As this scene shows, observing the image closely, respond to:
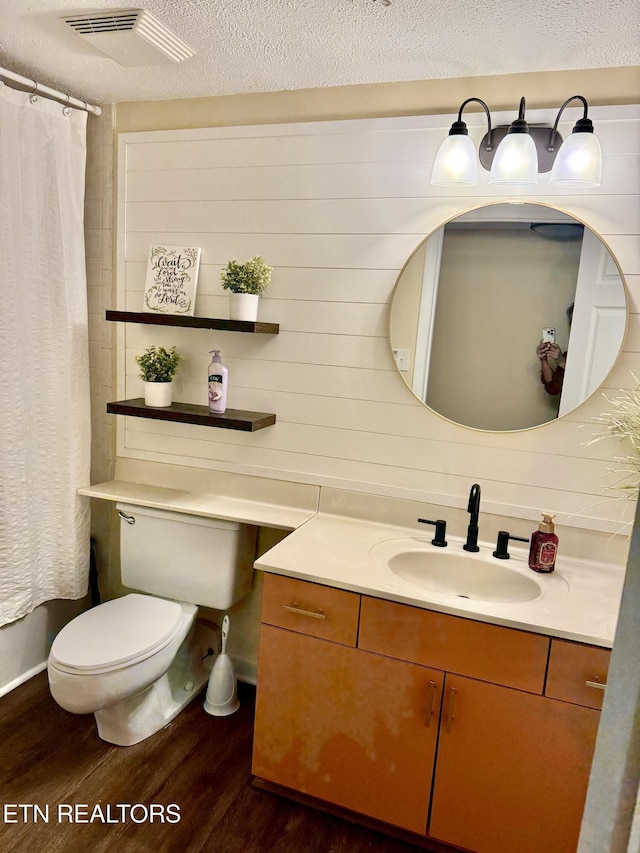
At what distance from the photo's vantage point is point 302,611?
1.83 metres

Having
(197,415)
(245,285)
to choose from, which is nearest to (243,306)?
(245,285)

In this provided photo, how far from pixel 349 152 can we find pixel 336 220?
0.23 m

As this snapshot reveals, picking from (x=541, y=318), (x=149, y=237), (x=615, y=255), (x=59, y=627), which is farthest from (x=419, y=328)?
(x=59, y=627)

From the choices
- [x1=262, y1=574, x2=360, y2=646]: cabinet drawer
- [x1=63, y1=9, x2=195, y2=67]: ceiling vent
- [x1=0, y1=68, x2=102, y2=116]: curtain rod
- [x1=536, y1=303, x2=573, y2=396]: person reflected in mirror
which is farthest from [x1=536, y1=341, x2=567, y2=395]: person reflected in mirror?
[x1=0, y1=68, x2=102, y2=116]: curtain rod

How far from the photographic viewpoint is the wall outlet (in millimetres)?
2146

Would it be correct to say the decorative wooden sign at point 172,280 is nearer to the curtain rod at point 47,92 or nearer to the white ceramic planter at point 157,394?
the white ceramic planter at point 157,394

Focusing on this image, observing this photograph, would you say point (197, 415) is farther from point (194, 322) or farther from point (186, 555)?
point (186, 555)

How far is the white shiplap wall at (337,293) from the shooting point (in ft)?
6.48

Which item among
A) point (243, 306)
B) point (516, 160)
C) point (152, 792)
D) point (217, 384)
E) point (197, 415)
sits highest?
point (516, 160)

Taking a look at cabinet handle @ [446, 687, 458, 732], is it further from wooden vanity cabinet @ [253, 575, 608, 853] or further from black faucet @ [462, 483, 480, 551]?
black faucet @ [462, 483, 480, 551]

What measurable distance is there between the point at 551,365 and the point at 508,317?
206mm

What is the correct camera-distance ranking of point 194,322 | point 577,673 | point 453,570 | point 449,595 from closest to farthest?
point 577,673
point 449,595
point 453,570
point 194,322

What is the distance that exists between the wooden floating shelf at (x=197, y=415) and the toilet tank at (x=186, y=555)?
1.18ft

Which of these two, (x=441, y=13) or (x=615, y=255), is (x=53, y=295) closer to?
(x=441, y=13)
